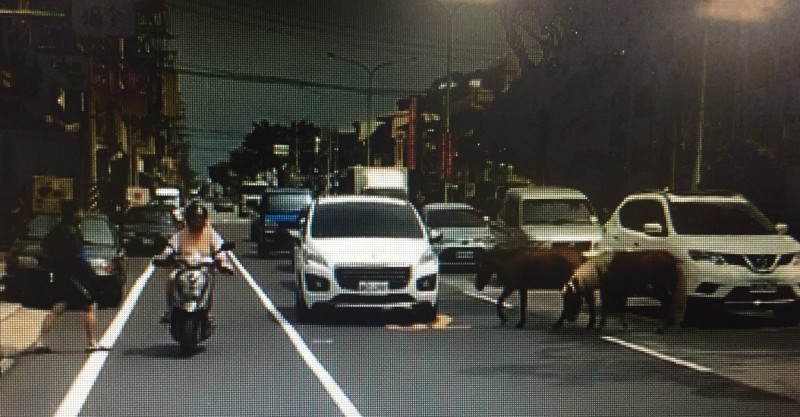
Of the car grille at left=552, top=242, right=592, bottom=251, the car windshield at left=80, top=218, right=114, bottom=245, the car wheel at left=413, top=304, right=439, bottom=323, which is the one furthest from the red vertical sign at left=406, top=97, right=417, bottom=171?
the car wheel at left=413, top=304, right=439, bottom=323

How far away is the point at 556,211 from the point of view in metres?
25.3

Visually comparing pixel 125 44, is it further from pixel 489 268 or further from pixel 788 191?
pixel 489 268

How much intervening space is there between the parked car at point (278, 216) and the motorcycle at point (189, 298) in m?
20.6

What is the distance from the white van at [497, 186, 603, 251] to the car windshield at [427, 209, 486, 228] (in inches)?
98.3

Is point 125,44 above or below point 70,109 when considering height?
above

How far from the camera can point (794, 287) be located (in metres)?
15.6

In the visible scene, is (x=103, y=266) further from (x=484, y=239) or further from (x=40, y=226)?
(x=484, y=239)

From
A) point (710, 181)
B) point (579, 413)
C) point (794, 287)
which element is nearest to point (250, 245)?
point (710, 181)

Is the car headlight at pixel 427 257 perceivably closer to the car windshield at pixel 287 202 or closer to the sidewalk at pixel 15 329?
the sidewalk at pixel 15 329

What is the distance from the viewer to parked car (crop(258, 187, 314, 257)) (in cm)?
3422

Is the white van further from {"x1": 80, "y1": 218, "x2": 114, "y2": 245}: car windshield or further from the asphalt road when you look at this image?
{"x1": 80, "y1": 218, "x2": 114, "y2": 245}: car windshield

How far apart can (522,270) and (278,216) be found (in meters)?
19.6

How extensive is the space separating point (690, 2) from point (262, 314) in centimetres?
3109

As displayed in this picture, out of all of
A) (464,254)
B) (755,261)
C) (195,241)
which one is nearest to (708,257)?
(755,261)
